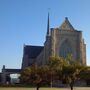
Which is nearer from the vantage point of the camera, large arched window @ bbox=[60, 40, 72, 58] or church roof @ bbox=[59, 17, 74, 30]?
large arched window @ bbox=[60, 40, 72, 58]

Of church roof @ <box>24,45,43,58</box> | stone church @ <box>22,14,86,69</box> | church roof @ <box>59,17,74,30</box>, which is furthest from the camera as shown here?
church roof @ <box>24,45,43,58</box>

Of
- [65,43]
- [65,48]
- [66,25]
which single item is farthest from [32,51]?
[65,48]

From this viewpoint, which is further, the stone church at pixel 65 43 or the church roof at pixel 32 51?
the church roof at pixel 32 51

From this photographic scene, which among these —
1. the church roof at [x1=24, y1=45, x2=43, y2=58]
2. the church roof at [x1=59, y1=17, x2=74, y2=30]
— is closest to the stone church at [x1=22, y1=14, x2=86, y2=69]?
the church roof at [x1=59, y1=17, x2=74, y2=30]

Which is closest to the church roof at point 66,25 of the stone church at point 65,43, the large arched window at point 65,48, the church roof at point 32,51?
the stone church at point 65,43

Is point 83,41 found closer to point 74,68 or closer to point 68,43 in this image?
point 68,43

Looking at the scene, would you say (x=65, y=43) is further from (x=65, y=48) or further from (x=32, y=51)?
(x=32, y=51)

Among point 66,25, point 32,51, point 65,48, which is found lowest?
point 65,48

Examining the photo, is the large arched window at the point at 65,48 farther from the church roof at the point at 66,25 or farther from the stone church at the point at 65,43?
the church roof at the point at 66,25

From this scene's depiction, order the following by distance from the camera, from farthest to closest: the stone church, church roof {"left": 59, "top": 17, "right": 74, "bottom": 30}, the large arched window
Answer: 1. church roof {"left": 59, "top": 17, "right": 74, "bottom": 30}
2. the large arched window
3. the stone church

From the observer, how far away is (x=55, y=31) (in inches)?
4262

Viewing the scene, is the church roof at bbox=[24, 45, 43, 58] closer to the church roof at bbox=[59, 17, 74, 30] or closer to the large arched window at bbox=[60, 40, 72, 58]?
the church roof at bbox=[59, 17, 74, 30]

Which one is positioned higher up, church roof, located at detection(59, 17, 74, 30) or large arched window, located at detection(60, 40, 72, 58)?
church roof, located at detection(59, 17, 74, 30)

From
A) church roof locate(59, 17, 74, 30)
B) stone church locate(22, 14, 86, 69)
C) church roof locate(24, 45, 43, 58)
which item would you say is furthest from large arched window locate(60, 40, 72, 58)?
church roof locate(24, 45, 43, 58)
